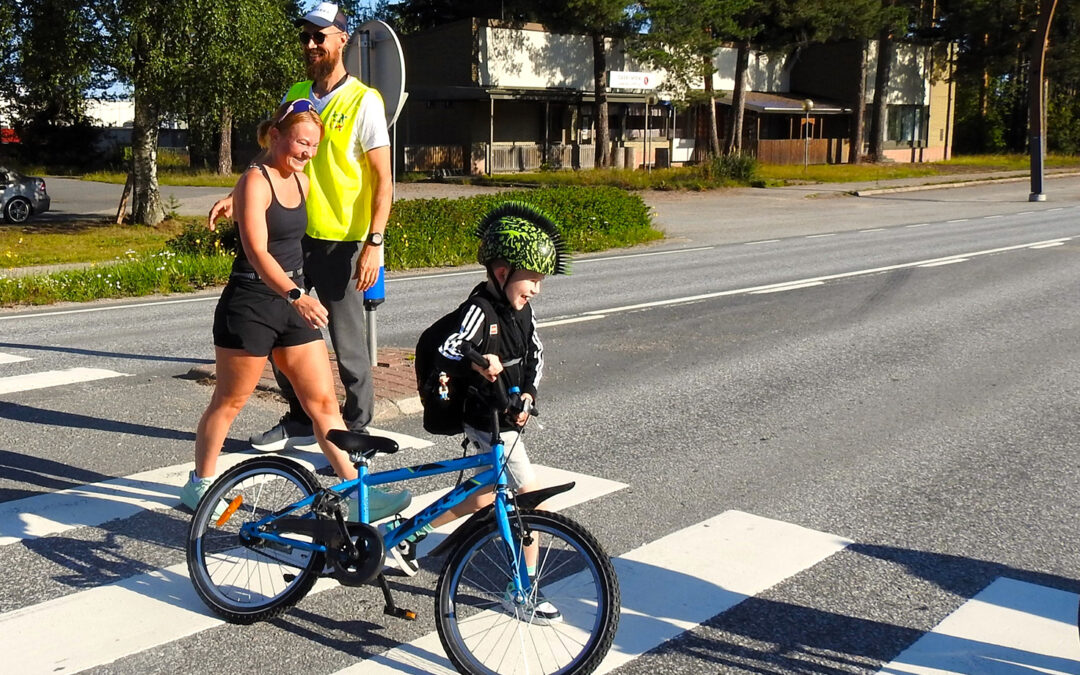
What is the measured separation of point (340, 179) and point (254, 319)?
1.12 m

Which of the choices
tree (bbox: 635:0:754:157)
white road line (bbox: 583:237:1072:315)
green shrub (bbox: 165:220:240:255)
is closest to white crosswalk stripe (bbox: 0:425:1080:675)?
white road line (bbox: 583:237:1072:315)

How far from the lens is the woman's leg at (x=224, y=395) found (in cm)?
479

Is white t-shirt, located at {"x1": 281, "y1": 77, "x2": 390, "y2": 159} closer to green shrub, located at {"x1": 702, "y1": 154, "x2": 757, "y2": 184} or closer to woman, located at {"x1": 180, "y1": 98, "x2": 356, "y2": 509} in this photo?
woman, located at {"x1": 180, "y1": 98, "x2": 356, "y2": 509}

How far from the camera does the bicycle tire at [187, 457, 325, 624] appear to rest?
161 inches

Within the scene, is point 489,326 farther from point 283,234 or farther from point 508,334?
point 283,234

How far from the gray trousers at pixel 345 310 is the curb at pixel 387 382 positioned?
3.32ft

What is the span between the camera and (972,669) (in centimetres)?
381

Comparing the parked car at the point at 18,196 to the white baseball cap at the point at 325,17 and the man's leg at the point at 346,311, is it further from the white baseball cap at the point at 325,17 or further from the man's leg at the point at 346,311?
the white baseball cap at the point at 325,17

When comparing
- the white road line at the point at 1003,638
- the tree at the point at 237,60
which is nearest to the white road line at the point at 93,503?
the white road line at the point at 1003,638

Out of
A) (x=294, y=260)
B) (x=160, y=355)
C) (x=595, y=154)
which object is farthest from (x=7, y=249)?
(x=595, y=154)

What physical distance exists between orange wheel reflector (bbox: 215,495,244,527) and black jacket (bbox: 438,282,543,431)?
2.92 ft

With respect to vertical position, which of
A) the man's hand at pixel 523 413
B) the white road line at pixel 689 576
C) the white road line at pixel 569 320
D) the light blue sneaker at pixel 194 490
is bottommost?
the white road line at pixel 689 576

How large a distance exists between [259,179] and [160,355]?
202 inches

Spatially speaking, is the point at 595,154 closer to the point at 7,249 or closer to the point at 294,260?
the point at 7,249
